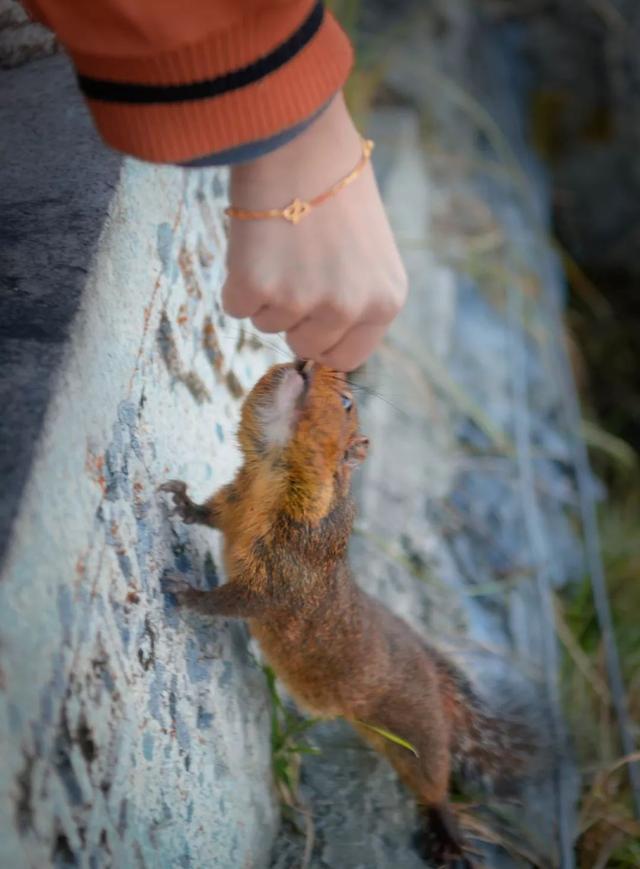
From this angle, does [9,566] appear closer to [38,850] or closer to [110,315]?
[38,850]

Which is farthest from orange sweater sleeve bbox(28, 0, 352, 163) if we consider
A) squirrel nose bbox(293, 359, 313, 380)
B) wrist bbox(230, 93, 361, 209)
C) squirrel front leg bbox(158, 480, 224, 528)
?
squirrel front leg bbox(158, 480, 224, 528)

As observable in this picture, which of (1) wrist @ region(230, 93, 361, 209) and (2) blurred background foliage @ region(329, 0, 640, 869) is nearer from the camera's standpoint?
(1) wrist @ region(230, 93, 361, 209)

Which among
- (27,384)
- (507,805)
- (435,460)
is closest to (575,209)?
(435,460)

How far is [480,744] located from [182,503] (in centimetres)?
119

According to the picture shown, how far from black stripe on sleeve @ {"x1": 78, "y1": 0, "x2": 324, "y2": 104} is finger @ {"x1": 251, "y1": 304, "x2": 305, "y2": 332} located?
1.06 ft

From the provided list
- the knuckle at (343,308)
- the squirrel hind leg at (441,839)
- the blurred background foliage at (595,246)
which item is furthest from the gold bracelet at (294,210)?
the blurred background foliage at (595,246)

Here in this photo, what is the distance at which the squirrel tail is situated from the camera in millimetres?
2506

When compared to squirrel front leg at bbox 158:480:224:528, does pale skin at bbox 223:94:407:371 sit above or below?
above

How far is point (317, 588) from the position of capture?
77.4 inches

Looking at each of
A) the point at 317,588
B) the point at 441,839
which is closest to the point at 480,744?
the point at 441,839

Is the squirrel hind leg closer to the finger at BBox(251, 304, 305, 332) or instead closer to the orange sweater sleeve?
the finger at BBox(251, 304, 305, 332)

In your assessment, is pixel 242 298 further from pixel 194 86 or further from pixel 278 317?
pixel 194 86

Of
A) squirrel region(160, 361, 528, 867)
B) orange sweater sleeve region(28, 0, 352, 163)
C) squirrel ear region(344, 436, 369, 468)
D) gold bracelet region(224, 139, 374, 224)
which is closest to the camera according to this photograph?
orange sweater sleeve region(28, 0, 352, 163)

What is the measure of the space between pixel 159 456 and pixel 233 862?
808 millimetres
